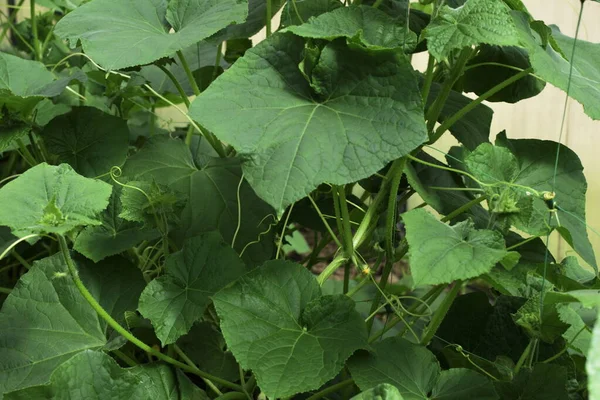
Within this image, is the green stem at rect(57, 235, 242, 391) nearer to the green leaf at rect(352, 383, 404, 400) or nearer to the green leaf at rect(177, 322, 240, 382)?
the green leaf at rect(177, 322, 240, 382)

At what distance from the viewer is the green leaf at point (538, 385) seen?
710mm

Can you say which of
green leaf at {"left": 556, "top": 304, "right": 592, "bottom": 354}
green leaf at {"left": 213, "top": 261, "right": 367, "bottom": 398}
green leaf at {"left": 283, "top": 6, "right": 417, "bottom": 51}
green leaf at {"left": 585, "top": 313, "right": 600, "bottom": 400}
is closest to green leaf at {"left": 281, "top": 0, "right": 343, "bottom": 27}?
green leaf at {"left": 283, "top": 6, "right": 417, "bottom": 51}

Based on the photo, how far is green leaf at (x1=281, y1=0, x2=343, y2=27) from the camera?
875 millimetres

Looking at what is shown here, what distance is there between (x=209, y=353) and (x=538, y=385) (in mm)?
383

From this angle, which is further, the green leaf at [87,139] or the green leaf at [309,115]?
the green leaf at [87,139]

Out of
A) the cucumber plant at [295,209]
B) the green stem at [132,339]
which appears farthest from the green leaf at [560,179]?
the green stem at [132,339]

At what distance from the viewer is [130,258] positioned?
97 cm

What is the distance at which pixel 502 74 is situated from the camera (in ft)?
3.13

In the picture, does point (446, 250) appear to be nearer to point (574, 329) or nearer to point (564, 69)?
point (574, 329)

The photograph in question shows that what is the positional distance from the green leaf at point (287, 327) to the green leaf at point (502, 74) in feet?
1.21

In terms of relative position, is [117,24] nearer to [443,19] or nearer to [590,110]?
[443,19]

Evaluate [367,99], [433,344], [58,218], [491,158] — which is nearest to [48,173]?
[58,218]

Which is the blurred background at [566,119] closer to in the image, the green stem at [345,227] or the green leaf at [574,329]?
the green stem at [345,227]

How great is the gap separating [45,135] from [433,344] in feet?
2.06
